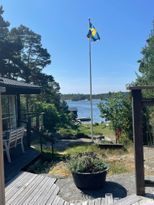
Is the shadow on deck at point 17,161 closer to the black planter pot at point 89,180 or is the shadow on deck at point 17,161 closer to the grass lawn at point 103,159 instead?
the grass lawn at point 103,159

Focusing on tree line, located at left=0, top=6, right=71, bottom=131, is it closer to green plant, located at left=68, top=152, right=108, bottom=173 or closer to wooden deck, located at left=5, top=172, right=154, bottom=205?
wooden deck, located at left=5, top=172, right=154, bottom=205

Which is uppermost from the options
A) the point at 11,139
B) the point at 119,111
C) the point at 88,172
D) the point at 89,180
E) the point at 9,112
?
the point at 9,112

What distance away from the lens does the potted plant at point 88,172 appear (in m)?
5.94

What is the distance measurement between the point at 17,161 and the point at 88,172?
3.33 metres

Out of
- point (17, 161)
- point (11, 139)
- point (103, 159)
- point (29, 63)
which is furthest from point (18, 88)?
point (29, 63)

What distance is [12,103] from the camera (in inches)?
457

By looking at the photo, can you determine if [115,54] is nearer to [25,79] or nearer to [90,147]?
[25,79]

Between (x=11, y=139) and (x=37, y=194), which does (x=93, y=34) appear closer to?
(x=11, y=139)

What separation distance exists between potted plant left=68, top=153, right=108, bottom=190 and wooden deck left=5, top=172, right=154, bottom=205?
459 millimetres

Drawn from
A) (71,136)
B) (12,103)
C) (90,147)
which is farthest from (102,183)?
(71,136)

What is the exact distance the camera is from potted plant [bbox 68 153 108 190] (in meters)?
5.94

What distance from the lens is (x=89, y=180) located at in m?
5.91

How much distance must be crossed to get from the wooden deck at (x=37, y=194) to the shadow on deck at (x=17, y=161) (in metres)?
0.40

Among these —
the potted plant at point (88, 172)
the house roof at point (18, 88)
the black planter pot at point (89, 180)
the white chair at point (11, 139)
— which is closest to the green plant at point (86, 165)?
the potted plant at point (88, 172)
